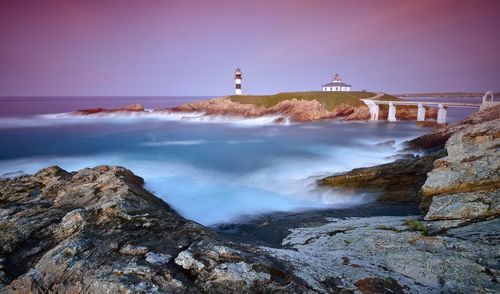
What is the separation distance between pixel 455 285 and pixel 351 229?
389 centimetres

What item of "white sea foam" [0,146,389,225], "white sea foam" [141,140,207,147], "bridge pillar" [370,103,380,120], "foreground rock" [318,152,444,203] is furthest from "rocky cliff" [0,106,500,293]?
"bridge pillar" [370,103,380,120]

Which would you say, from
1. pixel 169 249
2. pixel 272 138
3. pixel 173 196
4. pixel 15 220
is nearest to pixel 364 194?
pixel 173 196

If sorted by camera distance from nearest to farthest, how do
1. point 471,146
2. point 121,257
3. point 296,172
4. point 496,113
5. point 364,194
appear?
point 121,257 < point 471,146 < point 364,194 < point 296,172 < point 496,113

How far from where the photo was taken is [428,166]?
46.5 ft

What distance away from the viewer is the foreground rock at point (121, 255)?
4.18 metres

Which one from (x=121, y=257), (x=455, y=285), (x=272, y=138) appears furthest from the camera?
(x=272, y=138)

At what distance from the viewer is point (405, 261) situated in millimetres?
5953

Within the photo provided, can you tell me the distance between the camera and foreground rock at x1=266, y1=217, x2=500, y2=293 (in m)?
4.85

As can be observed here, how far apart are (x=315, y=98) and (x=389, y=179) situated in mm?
50397

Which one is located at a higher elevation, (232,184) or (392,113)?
(392,113)

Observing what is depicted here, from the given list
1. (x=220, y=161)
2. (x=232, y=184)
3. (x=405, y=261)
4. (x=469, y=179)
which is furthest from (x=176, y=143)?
(x=405, y=261)

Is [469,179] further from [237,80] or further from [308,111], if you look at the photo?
[237,80]

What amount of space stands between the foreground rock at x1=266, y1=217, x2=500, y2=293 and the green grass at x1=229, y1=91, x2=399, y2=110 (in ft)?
185

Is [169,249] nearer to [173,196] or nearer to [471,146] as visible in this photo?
[173,196]
